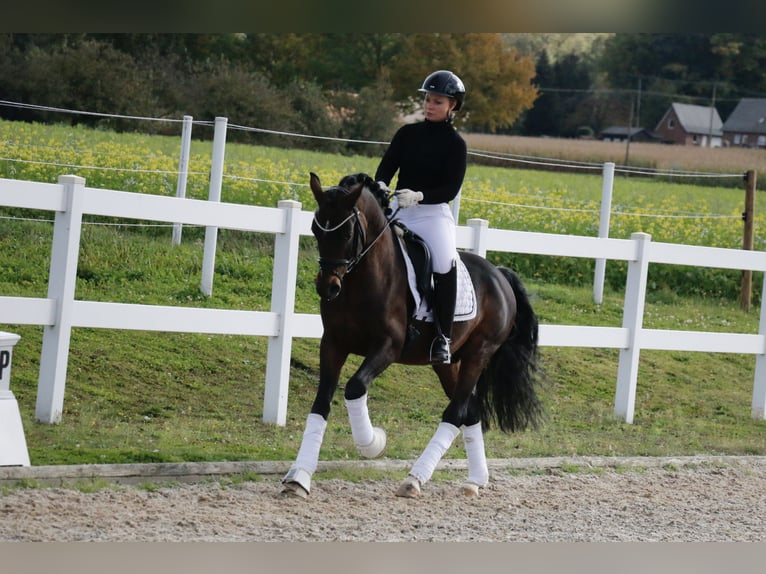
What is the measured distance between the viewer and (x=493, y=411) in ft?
24.2

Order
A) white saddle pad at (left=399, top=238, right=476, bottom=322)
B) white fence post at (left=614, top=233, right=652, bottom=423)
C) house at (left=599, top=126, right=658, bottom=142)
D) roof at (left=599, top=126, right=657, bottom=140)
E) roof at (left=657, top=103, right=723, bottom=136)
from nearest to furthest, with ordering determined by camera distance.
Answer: white saddle pad at (left=399, top=238, right=476, bottom=322), white fence post at (left=614, top=233, right=652, bottom=423), roof at (left=657, top=103, right=723, bottom=136), house at (left=599, top=126, right=658, bottom=142), roof at (left=599, top=126, right=657, bottom=140)

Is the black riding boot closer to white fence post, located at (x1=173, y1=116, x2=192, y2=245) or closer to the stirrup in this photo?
the stirrup

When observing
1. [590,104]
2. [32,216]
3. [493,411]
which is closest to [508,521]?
[493,411]

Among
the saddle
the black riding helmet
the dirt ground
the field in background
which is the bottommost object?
the dirt ground

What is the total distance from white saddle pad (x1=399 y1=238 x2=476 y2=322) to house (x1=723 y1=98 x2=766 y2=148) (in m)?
40.1

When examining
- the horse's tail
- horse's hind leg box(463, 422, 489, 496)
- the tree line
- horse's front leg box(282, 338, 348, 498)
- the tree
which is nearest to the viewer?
horse's front leg box(282, 338, 348, 498)

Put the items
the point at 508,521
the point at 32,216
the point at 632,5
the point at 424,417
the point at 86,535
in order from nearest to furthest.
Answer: the point at 632,5 < the point at 86,535 < the point at 508,521 < the point at 424,417 < the point at 32,216

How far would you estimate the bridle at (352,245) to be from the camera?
5699 mm

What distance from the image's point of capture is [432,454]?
20.7 ft

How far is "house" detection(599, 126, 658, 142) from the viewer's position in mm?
50228

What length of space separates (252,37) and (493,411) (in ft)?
90.8

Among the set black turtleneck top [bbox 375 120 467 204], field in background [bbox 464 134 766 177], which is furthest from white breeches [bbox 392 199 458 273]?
field in background [bbox 464 134 766 177]

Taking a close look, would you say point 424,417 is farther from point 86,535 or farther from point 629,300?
point 86,535

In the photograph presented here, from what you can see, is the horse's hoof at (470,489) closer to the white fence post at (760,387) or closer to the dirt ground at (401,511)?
the dirt ground at (401,511)
